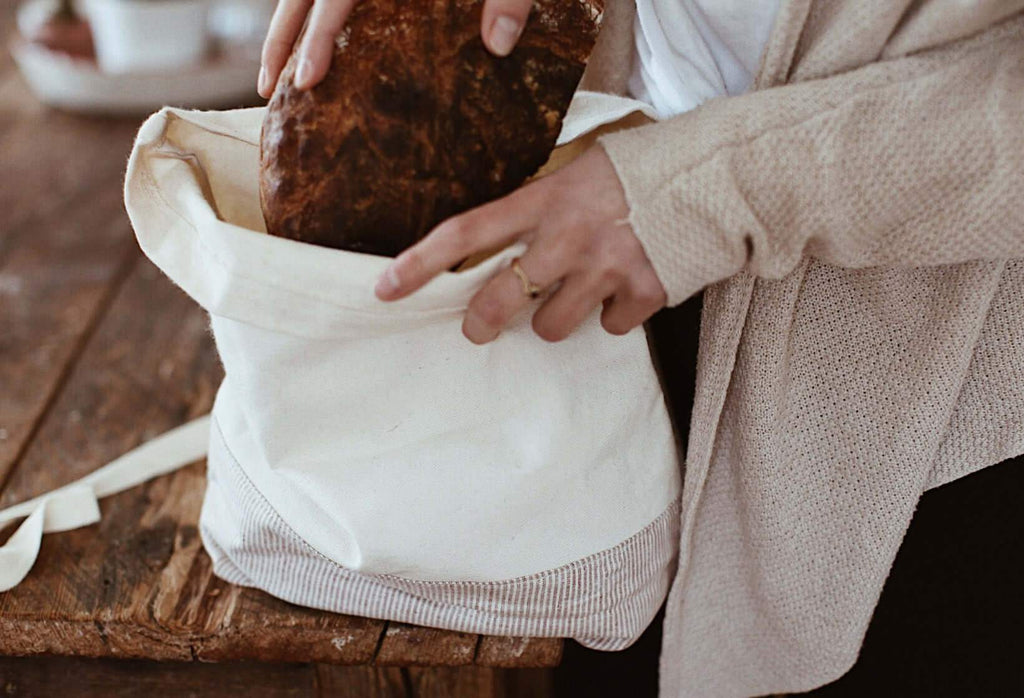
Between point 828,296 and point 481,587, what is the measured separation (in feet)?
0.85

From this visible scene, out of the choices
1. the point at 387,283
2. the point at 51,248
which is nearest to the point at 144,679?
the point at 387,283

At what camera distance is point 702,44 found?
0.58 meters

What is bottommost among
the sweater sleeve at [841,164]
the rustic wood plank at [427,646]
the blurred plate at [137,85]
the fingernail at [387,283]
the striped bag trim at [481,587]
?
the blurred plate at [137,85]

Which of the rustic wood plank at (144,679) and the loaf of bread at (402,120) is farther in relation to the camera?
the rustic wood plank at (144,679)

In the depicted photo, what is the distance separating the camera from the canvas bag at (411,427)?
506mm

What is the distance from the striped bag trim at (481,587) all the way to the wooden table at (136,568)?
2 cm

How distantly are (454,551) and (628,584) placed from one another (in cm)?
11

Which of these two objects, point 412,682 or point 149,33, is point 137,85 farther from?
point 412,682

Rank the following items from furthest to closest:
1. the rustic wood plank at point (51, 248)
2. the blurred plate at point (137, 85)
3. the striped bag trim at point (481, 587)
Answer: the blurred plate at point (137, 85) → the rustic wood plank at point (51, 248) → the striped bag trim at point (481, 587)

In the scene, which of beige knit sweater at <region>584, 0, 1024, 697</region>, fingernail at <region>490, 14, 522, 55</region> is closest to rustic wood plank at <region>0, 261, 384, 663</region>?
beige knit sweater at <region>584, 0, 1024, 697</region>

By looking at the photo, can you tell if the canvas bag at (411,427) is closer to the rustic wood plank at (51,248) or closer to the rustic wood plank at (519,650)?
the rustic wood plank at (519,650)

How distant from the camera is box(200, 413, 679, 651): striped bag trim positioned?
60cm

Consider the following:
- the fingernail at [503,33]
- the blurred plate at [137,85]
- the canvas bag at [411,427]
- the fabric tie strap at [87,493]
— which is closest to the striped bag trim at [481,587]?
the canvas bag at [411,427]

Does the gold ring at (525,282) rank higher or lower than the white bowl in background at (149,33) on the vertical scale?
higher
